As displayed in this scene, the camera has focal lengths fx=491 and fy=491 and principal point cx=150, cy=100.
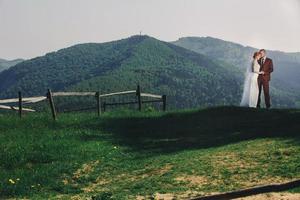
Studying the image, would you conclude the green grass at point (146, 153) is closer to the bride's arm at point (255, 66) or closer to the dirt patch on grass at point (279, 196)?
the dirt patch on grass at point (279, 196)

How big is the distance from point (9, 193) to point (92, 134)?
10174 mm

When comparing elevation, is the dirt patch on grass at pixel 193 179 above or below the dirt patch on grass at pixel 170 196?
above

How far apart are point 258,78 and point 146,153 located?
41.1ft

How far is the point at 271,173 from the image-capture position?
16.4 meters

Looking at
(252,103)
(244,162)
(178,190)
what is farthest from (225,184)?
(252,103)

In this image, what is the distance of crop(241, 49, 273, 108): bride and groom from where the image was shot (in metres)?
32.1

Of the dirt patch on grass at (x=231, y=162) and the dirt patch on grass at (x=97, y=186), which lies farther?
the dirt patch on grass at (x=231, y=162)

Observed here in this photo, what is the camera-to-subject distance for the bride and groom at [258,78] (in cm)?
3209

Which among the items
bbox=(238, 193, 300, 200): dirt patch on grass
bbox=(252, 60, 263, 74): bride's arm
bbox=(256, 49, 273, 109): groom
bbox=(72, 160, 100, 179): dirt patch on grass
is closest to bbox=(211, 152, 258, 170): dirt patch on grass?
bbox=(238, 193, 300, 200): dirt patch on grass

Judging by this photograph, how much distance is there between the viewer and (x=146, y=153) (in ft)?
76.1

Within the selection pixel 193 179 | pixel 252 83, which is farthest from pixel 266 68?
pixel 193 179

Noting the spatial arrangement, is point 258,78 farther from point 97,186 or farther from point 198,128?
point 97,186

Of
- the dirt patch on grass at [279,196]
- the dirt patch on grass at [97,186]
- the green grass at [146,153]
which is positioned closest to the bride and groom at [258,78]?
the green grass at [146,153]

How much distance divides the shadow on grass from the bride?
312cm
